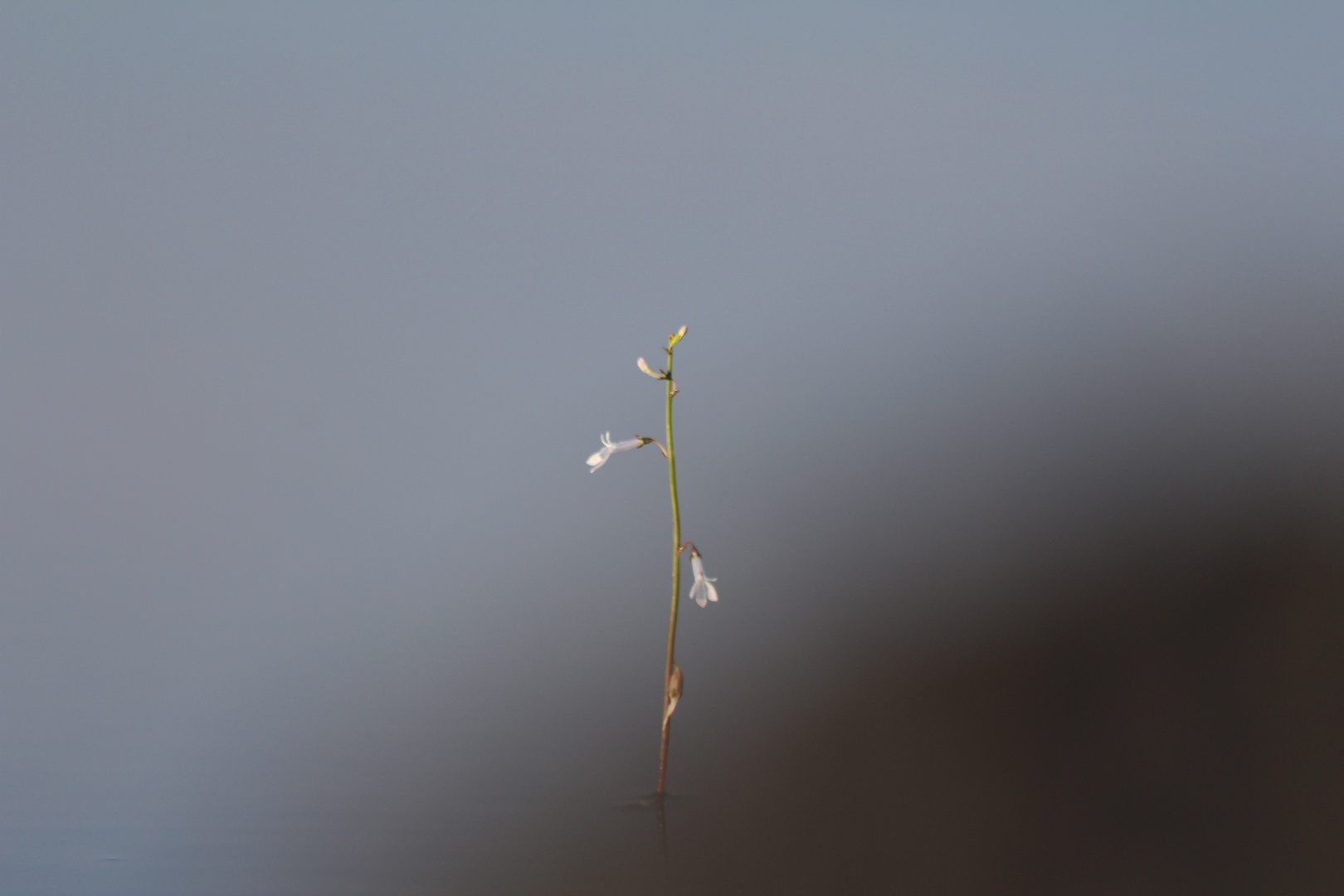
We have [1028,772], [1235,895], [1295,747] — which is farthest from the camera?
[1295,747]

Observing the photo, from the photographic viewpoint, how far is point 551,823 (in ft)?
4.43

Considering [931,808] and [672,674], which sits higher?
[672,674]

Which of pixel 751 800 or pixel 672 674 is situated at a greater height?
pixel 672 674

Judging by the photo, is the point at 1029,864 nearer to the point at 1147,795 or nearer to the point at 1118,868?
the point at 1118,868

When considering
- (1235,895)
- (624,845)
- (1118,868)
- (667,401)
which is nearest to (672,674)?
(624,845)

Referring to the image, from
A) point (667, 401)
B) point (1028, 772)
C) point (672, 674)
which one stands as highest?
point (667, 401)

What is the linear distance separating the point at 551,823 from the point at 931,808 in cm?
62

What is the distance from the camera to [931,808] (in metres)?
1.46

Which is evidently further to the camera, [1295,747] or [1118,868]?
[1295,747]

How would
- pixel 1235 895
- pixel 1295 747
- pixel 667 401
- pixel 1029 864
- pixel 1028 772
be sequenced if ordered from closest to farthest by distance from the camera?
pixel 1235 895 < pixel 1029 864 < pixel 667 401 < pixel 1028 772 < pixel 1295 747

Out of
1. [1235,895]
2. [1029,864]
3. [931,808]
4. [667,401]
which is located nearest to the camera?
[1235,895]

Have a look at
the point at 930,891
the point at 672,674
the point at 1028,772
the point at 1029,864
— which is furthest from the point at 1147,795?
the point at 672,674

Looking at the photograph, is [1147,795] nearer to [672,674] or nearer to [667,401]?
[672,674]

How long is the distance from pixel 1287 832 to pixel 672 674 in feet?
3.14
